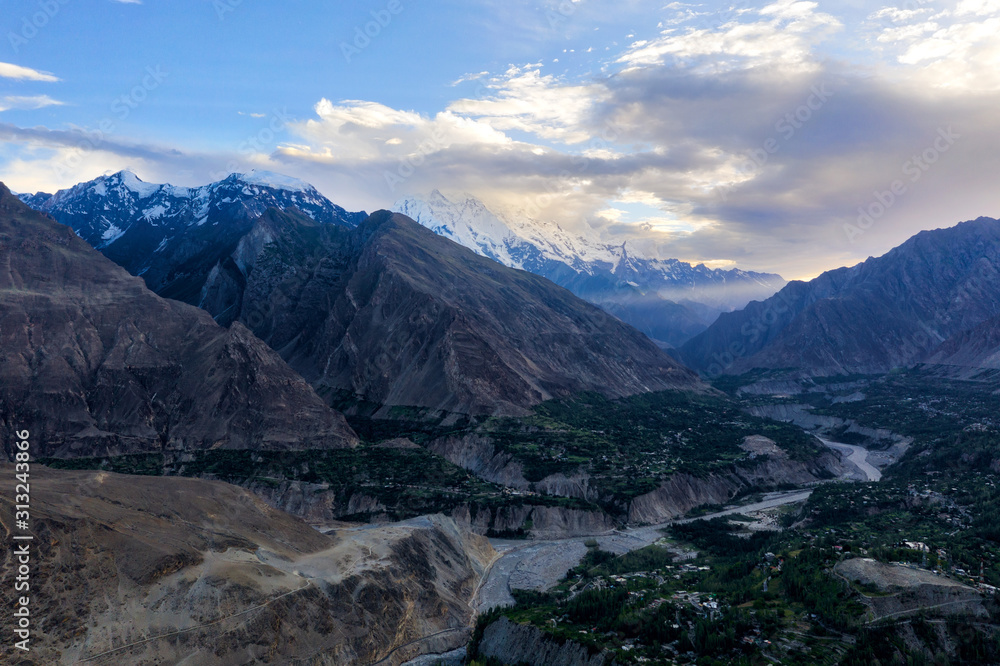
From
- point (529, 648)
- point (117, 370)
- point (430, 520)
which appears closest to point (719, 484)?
point (430, 520)

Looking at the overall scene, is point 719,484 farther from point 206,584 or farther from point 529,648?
point 206,584

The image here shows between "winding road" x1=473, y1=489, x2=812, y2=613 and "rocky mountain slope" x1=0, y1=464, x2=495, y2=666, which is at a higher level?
"rocky mountain slope" x1=0, y1=464, x2=495, y2=666

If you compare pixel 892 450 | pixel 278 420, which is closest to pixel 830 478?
pixel 892 450

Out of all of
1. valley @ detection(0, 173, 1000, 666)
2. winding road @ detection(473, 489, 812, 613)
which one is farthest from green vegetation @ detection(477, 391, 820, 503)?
winding road @ detection(473, 489, 812, 613)

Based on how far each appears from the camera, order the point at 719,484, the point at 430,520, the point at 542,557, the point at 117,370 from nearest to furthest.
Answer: the point at 430,520 → the point at 542,557 → the point at 719,484 → the point at 117,370

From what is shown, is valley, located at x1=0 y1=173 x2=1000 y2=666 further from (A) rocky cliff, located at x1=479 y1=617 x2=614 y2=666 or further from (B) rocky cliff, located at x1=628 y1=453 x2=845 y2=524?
(B) rocky cliff, located at x1=628 y1=453 x2=845 y2=524

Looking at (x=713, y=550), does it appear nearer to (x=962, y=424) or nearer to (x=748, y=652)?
(x=748, y=652)

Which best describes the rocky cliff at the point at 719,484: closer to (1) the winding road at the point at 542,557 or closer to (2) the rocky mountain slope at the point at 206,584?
(1) the winding road at the point at 542,557
